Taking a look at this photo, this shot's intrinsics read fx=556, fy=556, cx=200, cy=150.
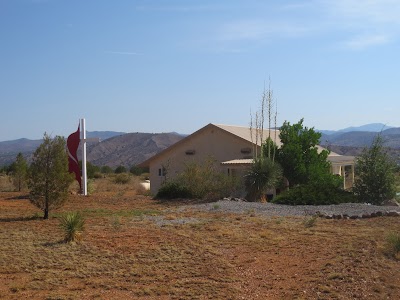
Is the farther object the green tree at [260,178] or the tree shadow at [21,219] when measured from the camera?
the green tree at [260,178]

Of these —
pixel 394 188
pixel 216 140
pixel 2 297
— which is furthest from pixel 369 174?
pixel 2 297

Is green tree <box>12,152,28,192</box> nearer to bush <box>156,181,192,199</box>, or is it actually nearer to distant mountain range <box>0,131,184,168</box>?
bush <box>156,181,192,199</box>

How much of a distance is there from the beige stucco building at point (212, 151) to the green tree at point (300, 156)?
107 centimetres

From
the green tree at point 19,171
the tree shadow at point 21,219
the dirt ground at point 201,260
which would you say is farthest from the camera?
the green tree at point 19,171

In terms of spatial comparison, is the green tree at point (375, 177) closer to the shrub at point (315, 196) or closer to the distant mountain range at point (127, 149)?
the shrub at point (315, 196)

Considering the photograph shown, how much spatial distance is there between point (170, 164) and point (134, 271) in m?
23.6

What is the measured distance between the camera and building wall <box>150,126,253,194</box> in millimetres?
31641

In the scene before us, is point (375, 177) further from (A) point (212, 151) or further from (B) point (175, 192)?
(A) point (212, 151)

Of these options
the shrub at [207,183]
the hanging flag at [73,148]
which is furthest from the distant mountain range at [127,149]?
the shrub at [207,183]

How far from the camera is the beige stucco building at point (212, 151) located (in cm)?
3078

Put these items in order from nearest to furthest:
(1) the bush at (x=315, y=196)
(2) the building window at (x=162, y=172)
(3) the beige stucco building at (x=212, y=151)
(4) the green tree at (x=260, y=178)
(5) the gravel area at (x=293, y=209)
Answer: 1. (5) the gravel area at (x=293, y=209)
2. (1) the bush at (x=315, y=196)
3. (4) the green tree at (x=260, y=178)
4. (3) the beige stucco building at (x=212, y=151)
5. (2) the building window at (x=162, y=172)

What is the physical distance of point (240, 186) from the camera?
2559cm

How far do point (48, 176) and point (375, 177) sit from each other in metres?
13.4

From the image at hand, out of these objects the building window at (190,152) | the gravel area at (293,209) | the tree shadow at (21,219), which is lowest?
the tree shadow at (21,219)
